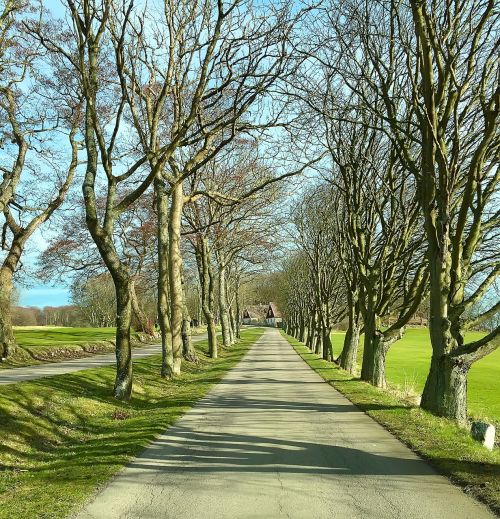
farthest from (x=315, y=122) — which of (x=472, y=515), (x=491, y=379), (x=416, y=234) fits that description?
(x=491, y=379)

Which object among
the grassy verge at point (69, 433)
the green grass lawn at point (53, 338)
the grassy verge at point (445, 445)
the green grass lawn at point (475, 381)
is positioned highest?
the green grass lawn at point (53, 338)

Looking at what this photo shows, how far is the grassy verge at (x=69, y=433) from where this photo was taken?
19.6 ft

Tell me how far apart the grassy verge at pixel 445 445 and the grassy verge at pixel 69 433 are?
3955 mm

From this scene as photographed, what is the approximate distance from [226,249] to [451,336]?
27.2 m

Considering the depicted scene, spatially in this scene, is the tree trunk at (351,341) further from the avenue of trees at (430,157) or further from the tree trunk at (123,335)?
the tree trunk at (123,335)

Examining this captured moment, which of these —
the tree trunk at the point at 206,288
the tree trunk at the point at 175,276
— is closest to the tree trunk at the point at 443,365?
the tree trunk at the point at 175,276

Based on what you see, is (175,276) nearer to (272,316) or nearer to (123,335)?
(123,335)

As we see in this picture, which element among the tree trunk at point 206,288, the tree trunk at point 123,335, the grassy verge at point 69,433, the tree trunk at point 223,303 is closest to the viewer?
the grassy verge at point 69,433

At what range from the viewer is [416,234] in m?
21.8

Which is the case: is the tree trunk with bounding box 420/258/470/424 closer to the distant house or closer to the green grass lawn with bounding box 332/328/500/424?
the green grass lawn with bounding box 332/328/500/424

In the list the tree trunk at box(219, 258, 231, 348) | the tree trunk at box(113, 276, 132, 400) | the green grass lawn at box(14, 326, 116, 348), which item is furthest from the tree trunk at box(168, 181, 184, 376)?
the tree trunk at box(219, 258, 231, 348)

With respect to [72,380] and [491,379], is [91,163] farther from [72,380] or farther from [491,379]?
[491,379]

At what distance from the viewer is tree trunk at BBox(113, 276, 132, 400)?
13.0m

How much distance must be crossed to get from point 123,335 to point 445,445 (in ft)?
25.4
